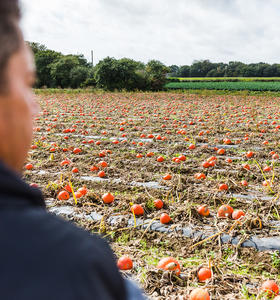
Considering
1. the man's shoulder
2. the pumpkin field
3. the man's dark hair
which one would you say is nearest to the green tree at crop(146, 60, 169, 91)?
the pumpkin field

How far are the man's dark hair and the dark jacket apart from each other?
0.25 metres

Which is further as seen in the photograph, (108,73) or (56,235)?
(108,73)

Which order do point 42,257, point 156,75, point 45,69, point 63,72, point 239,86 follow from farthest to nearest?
point 45,69
point 63,72
point 239,86
point 156,75
point 42,257

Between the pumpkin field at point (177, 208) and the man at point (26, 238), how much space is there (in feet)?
5.22

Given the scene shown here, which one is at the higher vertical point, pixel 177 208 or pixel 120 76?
pixel 120 76

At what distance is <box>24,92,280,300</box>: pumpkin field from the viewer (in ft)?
7.52

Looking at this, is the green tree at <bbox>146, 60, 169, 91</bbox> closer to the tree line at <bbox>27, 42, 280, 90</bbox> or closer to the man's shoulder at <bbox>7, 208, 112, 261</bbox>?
the tree line at <bbox>27, 42, 280, 90</bbox>

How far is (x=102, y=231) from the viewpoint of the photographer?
3020 millimetres

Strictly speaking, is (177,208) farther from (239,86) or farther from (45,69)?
(45,69)

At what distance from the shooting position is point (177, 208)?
3326 mm

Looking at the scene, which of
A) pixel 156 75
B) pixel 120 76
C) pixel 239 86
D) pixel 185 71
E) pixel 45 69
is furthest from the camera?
pixel 185 71

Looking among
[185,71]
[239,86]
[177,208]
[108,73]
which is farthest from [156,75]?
[185,71]

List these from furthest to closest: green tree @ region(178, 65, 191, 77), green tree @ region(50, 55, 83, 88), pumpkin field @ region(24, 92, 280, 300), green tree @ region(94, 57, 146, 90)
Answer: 1. green tree @ region(178, 65, 191, 77)
2. green tree @ region(50, 55, 83, 88)
3. green tree @ region(94, 57, 146, 90)
4. pumpkin field @ region(24, 92, 280, 300)

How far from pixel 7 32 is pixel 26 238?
47 centimetres
